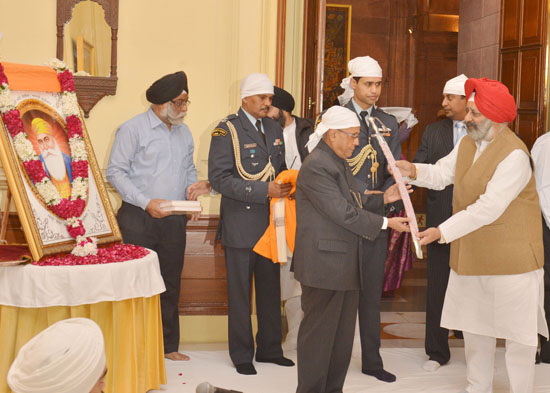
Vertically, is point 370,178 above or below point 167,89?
below

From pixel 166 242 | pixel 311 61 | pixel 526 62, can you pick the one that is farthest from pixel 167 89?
pixel 526 62

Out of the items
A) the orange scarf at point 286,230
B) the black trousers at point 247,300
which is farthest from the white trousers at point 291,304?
the orange scarf at point 286,230

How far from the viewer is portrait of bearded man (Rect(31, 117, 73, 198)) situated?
13.1 ft

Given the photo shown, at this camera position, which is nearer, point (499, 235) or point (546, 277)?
point (499, 235)

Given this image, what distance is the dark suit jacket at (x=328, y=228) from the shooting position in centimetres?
367

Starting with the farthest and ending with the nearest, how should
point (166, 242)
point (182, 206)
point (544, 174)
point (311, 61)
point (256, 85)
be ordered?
point (311, 61) < point (544, 174) < point (166, 242) < point (256, 85) < point (182, 206)

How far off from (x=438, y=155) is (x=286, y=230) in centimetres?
127

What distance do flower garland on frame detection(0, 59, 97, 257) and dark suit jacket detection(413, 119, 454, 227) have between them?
235 centimetres

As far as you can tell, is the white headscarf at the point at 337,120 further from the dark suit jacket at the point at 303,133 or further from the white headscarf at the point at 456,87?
the white headscarf at the point at 456,87

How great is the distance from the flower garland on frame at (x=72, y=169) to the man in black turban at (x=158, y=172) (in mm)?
543

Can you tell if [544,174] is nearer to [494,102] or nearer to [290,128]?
[494,102]

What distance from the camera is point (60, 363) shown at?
1636 millimetres

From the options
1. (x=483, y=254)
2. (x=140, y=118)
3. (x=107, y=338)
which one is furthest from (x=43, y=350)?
(x=140, y=118)

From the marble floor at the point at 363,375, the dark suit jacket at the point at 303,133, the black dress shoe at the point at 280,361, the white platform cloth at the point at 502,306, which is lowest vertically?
the marble floor at the point at 363,375
